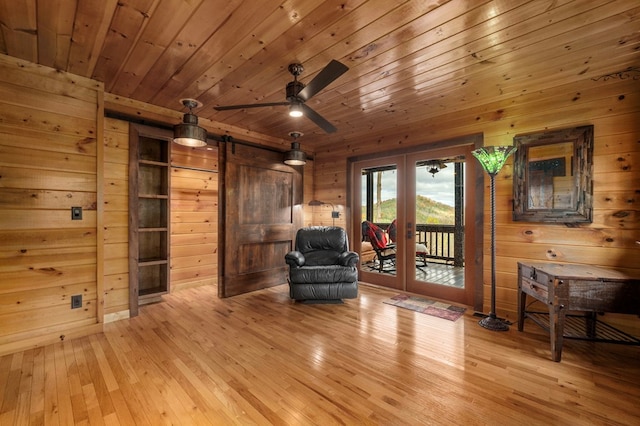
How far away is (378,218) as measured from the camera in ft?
15.8

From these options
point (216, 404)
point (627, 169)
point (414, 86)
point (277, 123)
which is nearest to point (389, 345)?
point (216, 404)

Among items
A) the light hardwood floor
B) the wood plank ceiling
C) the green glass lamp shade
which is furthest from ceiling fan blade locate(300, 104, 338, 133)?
the light hardwood floor

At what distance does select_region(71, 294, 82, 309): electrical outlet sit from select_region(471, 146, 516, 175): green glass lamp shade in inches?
175

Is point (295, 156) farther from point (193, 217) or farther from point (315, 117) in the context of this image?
point (193, 217)

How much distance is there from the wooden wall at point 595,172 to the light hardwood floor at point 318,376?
30.6 inches

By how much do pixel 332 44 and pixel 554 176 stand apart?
269 cm

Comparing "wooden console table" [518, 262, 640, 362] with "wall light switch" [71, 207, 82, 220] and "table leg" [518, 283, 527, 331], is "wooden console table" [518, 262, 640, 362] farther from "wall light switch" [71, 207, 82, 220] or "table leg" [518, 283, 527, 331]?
"wall light switch" [71, 207, 82, 220]

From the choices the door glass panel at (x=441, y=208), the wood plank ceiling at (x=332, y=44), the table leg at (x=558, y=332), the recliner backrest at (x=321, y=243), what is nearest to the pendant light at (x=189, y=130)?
the wood plank ceiling at (x=332, y=44)

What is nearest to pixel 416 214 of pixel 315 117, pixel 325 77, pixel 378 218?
pixel 378 218

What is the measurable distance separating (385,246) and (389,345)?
2293mm

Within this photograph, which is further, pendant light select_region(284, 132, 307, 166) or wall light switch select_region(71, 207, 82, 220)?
pendant light select_region(284, 132, 307, 166)

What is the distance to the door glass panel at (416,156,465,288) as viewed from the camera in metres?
4.09

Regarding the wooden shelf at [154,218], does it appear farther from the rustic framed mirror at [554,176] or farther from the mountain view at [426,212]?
the rustic framed mirror at [554,176]

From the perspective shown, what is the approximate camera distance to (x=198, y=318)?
10.5 ft
